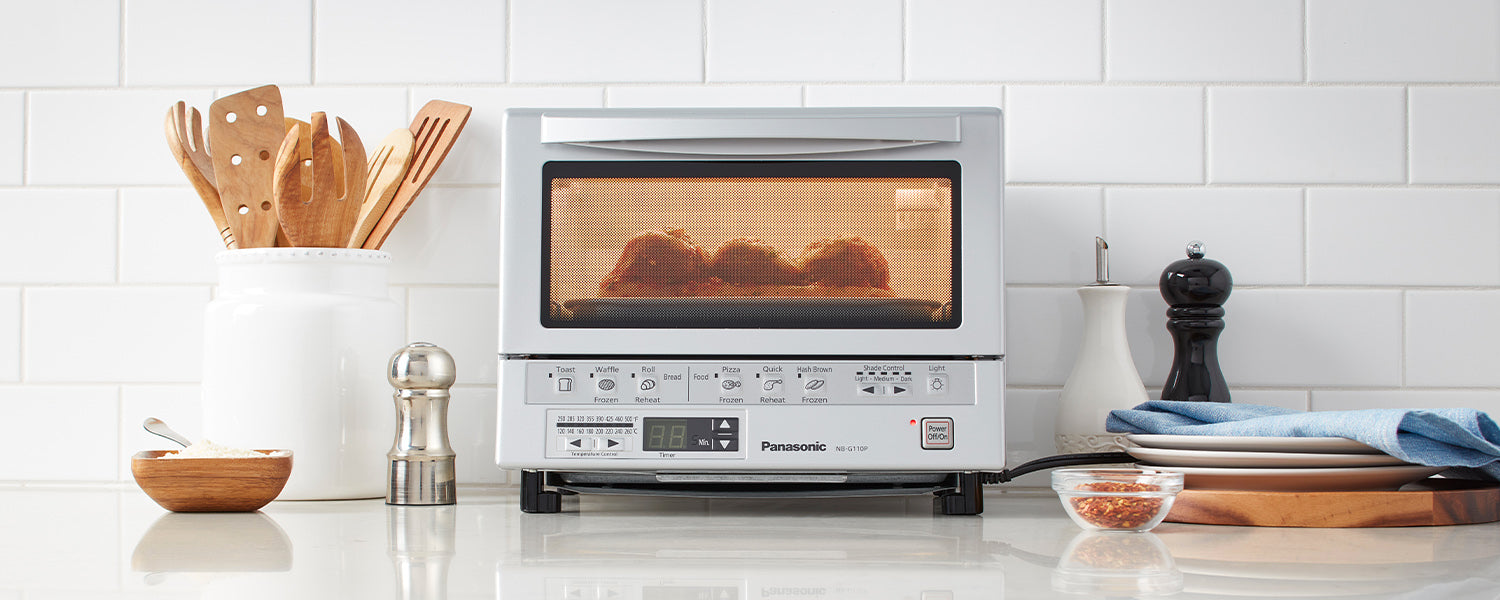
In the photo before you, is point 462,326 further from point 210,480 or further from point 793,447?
point 793,447

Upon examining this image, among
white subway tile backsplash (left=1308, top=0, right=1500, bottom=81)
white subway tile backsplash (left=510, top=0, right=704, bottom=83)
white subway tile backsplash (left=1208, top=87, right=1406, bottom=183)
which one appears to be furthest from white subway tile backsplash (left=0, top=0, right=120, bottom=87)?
white subway tile backsplash (left=1308, top=0, right=1500, bottom=81)

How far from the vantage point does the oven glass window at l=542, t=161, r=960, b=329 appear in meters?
0.92

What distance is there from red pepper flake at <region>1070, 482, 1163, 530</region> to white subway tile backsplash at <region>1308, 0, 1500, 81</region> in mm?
632

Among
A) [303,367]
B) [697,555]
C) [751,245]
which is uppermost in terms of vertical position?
[751,245]

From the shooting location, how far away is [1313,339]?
1164mm

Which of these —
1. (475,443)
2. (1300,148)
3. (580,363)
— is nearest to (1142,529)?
(580,363)

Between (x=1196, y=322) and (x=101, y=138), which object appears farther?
(x=101, y=138)

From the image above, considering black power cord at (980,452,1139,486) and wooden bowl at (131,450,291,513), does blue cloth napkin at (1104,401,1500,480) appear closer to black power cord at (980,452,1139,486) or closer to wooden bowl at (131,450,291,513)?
black power cord at (980,452,1139,486)

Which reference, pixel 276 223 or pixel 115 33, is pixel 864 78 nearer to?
pixel 276 223

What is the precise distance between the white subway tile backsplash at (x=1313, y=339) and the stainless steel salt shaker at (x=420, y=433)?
81cm

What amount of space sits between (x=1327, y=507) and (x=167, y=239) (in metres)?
1.17

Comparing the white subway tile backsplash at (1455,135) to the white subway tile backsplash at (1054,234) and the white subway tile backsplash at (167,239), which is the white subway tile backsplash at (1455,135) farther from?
the white subway tile backsplash at (167,239)

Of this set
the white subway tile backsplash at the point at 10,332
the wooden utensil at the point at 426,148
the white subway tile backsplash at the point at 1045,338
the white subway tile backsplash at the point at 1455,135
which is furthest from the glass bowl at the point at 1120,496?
the white subway tile backsplash at the point at 10,332

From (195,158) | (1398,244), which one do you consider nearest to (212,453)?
(195,158)
